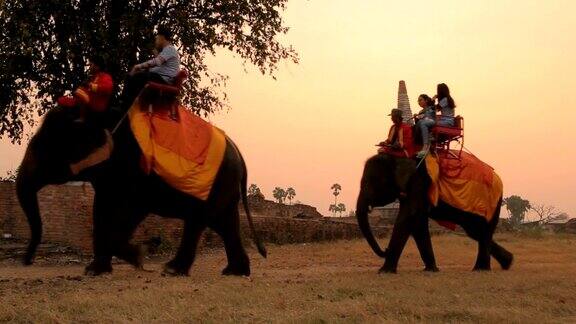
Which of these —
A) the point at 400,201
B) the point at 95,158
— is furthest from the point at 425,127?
the point at 95,158

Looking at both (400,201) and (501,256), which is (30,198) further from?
(501,256)

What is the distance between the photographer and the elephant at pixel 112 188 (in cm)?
859

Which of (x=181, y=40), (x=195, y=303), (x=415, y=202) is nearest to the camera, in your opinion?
(x=195, y=303)

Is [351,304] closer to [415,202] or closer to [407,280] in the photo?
[407,280]

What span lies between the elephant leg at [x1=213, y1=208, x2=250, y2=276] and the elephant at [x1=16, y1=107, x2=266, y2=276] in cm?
12

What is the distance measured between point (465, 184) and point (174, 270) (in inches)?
228

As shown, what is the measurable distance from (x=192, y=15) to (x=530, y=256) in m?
9.75

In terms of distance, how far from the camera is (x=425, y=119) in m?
12.6

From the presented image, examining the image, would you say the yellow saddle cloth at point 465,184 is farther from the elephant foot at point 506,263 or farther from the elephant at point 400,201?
the elephant foot at point 506,263

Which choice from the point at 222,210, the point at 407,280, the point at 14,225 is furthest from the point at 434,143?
the point at 14,225

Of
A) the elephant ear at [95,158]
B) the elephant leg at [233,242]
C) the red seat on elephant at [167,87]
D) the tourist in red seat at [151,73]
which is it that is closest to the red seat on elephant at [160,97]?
the red seat on elephant at [167,87]

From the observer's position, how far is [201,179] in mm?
9258

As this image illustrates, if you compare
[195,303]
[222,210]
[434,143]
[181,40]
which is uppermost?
[181,40]

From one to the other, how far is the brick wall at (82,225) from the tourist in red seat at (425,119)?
7.02 metres
